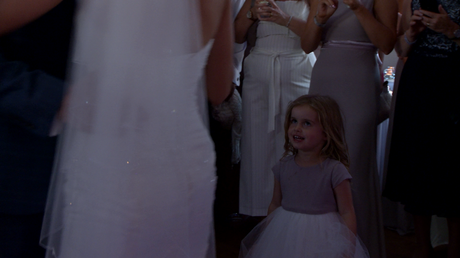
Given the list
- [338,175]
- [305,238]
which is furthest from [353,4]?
[305,238]

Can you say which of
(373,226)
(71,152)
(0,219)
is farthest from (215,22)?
→ (373,226)

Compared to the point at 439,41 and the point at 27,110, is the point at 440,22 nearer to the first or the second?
the point at 439,41

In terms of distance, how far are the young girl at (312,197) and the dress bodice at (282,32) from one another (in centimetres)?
76

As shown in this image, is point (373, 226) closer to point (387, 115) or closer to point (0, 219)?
point (387, 115)

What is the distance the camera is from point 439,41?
2037mm

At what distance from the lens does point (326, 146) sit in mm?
1710

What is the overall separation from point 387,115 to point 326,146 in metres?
0.75

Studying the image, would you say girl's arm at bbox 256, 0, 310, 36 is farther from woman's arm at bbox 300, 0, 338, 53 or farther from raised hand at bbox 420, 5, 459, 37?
raised hand at bbox 420, 5, 459, 37

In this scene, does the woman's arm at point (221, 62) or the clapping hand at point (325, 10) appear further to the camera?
the clapping hand at point (325, 10)

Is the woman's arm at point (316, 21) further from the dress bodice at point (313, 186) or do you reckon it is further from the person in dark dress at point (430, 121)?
the dress bodice at point (313, 186)

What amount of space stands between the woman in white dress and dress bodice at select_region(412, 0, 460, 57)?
0.64 metres

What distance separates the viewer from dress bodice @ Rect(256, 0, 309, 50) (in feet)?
8.10

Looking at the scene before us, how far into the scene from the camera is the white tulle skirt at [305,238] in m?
1.50

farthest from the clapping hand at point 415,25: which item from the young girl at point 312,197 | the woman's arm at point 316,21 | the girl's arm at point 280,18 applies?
the young girl at point 312,197
